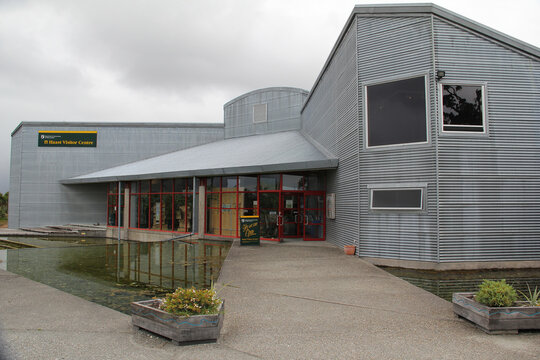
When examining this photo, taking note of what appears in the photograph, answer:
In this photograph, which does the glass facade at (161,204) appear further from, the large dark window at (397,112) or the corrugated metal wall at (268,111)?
the large dark window at (397,112)

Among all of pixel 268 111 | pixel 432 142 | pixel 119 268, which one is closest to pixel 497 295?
pixel 432 142

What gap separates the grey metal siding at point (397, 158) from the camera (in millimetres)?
11039

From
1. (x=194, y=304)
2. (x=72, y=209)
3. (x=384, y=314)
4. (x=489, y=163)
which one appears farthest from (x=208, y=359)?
(x=72, y=209)

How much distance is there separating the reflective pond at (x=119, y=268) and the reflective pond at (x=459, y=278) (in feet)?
16.5

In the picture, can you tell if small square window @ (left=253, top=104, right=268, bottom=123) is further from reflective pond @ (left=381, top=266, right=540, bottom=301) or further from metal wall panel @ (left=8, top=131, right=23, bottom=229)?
→ metal wall panel @ (left=8, top=131, right=23, bottom=229)

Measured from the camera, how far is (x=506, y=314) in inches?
213

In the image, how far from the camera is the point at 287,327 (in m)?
5.70

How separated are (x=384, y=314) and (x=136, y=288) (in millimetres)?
5449

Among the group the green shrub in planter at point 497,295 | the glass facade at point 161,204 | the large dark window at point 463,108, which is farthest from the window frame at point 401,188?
the glass facade at point 161,204

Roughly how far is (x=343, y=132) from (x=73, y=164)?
23250 millimetres

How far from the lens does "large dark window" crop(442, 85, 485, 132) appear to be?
36.9ft

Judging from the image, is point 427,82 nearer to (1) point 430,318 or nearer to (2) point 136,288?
(1) point 430,318

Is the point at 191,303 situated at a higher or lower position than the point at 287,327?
higher

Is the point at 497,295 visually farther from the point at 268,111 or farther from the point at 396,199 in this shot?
the point at 268,111
